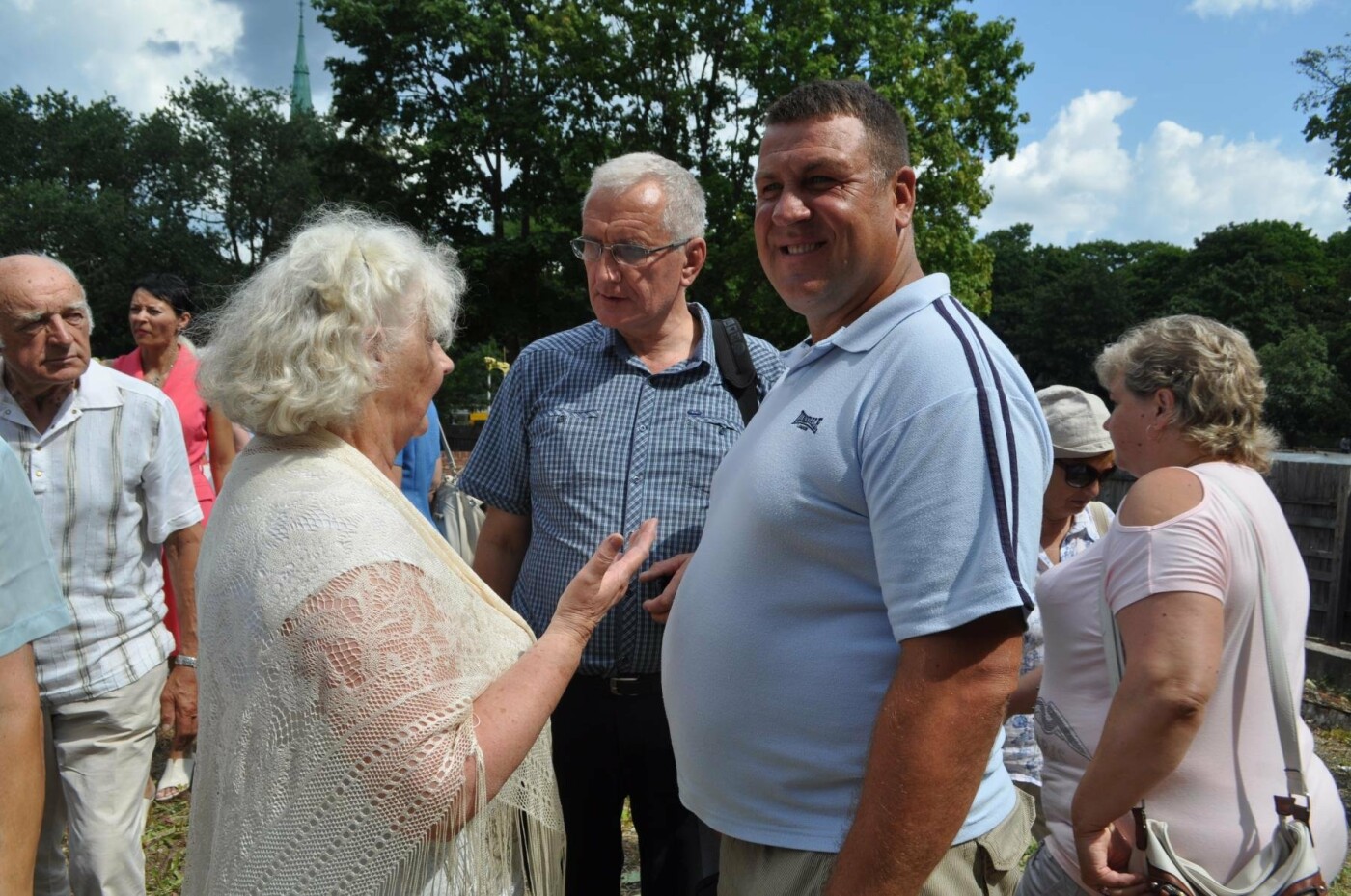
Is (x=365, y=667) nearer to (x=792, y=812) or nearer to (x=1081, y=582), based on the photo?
(x=792, y=812)

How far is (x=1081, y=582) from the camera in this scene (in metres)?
2.18

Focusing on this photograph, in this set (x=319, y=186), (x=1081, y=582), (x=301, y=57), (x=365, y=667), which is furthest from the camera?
(x=301, y=57)

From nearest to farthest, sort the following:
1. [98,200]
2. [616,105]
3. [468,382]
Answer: [616,105] < [468,382] < [98,200]

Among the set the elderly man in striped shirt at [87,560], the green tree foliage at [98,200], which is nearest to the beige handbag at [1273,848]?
the elderly man in striped shirt at [87,560]

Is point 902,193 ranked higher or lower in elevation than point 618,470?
higher

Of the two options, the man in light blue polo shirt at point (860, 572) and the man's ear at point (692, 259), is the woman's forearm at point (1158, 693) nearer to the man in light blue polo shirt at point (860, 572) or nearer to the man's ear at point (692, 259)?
the man in light blue polo shirt at point (860, 572)

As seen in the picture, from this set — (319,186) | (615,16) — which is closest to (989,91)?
(615,16)

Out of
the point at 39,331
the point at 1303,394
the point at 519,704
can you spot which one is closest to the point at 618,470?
the point at 519,704

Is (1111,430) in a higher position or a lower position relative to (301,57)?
lower

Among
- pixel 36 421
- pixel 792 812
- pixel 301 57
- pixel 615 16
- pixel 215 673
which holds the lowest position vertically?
pixel 792 812

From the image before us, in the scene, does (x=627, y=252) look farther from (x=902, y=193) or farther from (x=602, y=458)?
(x=902, y=193)

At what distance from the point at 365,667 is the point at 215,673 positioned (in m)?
0.38

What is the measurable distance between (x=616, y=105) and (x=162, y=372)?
757 inches

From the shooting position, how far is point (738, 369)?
2.90 meters
